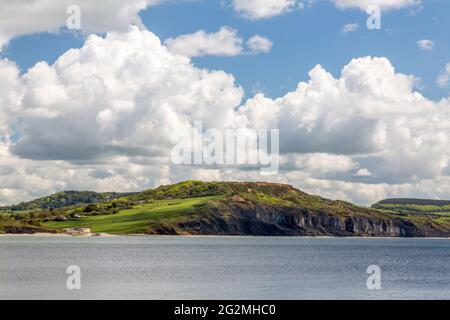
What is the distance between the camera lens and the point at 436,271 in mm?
146500

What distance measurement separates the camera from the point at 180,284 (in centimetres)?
10350

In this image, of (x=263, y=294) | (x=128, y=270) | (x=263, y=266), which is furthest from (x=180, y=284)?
(x=263, y=266)

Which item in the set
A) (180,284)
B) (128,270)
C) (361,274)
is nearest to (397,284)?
(361,274)

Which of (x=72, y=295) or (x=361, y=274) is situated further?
(x=361, y=274)
